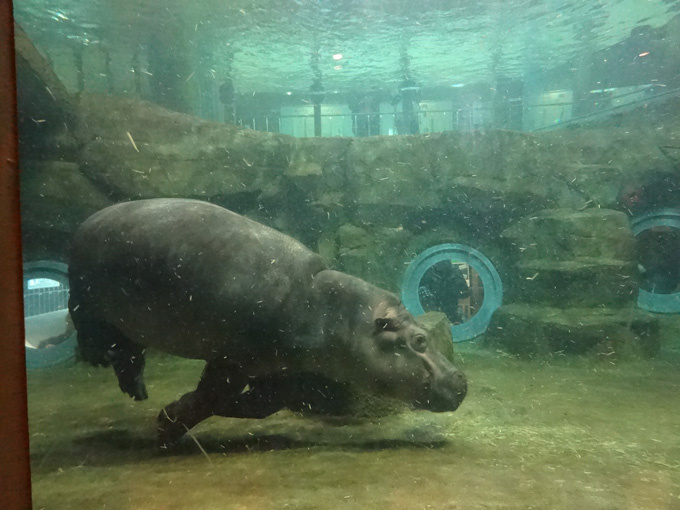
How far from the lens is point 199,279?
4.18 m

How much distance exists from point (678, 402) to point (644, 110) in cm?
812

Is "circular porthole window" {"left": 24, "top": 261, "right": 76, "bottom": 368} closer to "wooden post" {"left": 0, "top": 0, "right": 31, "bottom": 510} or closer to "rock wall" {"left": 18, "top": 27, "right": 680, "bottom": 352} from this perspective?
"rock wall" {"left": 18, "top": 27, "right": 680, "bottom": 352}

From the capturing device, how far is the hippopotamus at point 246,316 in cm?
415

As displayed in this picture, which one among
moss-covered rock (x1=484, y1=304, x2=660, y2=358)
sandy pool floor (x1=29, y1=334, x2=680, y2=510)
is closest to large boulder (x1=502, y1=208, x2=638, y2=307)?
moss-covered rock (x1=484, y1=304, x2=660, y2=358)

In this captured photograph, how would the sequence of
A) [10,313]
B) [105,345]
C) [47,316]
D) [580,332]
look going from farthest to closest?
1. [47,316]
2. [580,332]
3. [105,345]
4. [10,313]

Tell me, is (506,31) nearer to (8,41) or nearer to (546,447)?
(546,447)

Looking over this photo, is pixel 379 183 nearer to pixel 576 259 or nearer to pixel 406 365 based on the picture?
pixel 576 259

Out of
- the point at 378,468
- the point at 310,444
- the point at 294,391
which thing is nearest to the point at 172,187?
the point at 294,391

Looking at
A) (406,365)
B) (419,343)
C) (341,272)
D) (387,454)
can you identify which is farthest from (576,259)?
(387,454)

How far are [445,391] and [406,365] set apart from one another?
0.39m

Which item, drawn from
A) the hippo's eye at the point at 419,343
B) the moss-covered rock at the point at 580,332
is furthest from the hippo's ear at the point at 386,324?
the moss-covered rock at the point at 580,332

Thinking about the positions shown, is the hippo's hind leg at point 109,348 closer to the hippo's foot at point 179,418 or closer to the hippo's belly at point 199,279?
the hippo's belly at point 199,279

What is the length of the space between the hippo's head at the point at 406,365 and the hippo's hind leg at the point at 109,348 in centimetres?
262

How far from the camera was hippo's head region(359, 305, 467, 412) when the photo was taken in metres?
4.12
